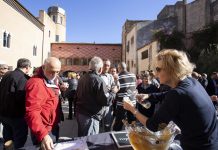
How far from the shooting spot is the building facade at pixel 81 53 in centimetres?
4475

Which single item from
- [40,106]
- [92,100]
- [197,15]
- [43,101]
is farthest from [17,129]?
[197,15]

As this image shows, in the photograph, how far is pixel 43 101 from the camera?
2797 millimetres

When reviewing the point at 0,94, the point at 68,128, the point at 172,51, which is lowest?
the point at 68,128

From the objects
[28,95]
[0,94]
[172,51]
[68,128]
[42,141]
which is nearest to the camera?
[172,51]

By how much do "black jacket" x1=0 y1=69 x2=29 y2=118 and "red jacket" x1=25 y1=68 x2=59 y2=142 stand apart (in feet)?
4.47

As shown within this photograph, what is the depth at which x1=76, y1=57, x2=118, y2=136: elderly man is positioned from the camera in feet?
13.5

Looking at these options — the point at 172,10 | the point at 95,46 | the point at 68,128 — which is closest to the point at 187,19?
the point at 172,10

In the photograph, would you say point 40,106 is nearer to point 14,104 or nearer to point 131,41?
point 14,104

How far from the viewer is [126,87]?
20.2ft

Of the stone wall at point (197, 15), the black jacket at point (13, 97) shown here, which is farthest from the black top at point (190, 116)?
the stone wall at point (197, 15)

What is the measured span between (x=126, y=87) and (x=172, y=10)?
30.2m

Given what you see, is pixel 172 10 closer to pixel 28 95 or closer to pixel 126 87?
pixel 126 87

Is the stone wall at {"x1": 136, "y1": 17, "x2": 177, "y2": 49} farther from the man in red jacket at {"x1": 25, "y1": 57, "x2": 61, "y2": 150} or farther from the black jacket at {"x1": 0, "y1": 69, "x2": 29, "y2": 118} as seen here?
the man in red jacket at {"x1": 25, "y1": 57, "x2": 61, "y2": 150}

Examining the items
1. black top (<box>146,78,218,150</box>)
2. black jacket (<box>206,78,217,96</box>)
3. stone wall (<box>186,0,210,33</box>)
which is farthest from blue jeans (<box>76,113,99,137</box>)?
stone wall (<box>186,0,210,33</box>)
